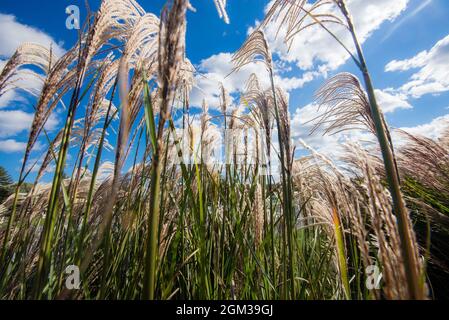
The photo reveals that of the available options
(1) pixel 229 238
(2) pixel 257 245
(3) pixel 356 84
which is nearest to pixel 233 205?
(1) pixel 229 238

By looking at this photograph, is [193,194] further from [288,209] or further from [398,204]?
[398,204]

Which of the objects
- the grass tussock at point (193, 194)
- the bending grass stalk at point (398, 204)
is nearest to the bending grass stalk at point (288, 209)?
the grass tussock at point (193, 194)

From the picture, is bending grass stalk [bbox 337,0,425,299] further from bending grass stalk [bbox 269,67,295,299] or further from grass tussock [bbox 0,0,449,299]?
bending grass stalk [bbox 269,67,295,299]

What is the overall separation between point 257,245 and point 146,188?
0.99 m

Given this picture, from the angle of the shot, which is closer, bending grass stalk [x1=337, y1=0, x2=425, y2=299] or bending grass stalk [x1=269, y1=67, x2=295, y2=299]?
bending grass stalk [x1=337, y1=0, x2=425, y2=299]

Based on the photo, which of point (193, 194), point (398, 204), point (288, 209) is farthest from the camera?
point (193, 194)

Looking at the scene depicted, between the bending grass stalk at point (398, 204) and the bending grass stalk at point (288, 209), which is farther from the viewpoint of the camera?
the bending grass stalk at point (288, 209)

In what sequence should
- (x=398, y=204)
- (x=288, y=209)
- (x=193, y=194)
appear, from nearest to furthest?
(x=398, y=204) < (x=288, y=209) < (x=193, y=194)

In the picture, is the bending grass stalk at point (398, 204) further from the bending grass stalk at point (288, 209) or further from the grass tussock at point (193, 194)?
the bending grass stalk at point (288, 209)

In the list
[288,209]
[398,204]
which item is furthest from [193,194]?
[398,204]

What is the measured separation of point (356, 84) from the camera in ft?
5.00

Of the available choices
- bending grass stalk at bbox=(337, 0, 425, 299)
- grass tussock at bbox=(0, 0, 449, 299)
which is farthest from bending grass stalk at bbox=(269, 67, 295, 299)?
bending grass stalk at bbox=(337, 0, 425, 299)

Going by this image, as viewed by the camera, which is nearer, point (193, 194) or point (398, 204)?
point (398, 204)
